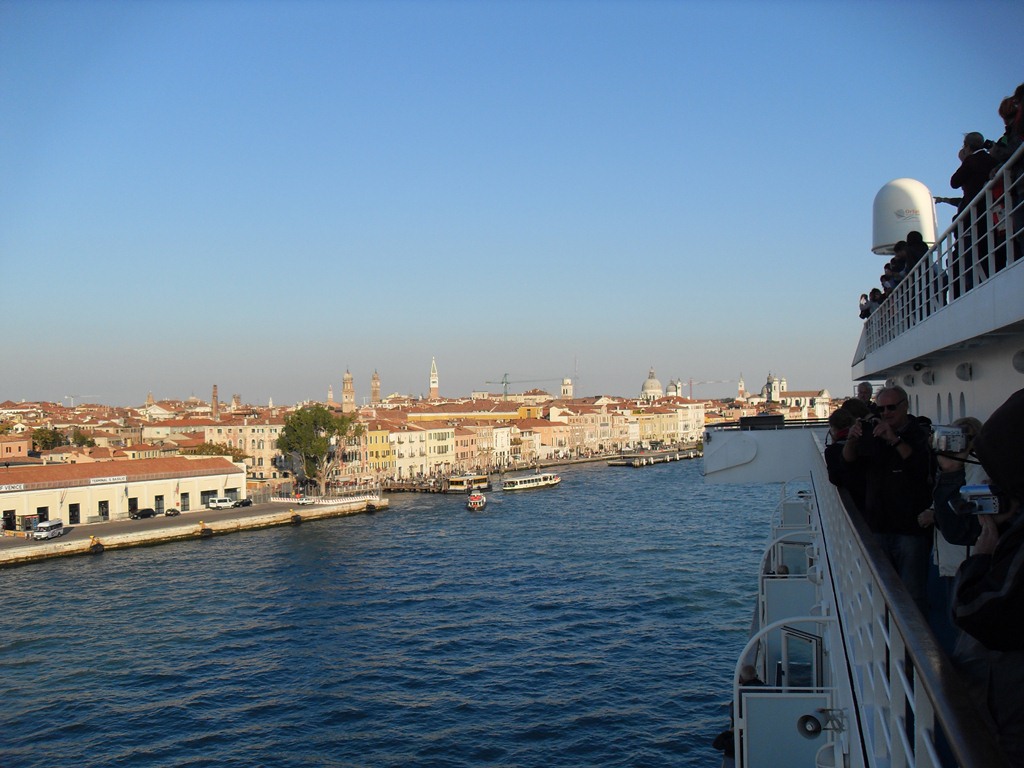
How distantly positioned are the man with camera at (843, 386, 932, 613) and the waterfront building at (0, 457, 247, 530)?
26480mm

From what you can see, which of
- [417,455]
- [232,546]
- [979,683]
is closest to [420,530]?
[232,546]

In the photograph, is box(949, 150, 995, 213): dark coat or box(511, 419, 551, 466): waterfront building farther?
box(511, 419, 551, 466): waterfront building

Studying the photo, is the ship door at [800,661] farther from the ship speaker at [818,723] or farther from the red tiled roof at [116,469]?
the red tiled roof at [116,469]

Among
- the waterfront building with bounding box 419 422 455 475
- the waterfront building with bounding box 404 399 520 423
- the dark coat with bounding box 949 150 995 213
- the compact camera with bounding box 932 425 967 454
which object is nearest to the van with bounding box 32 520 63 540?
the waterfront building with bounding box 419 422 455 475

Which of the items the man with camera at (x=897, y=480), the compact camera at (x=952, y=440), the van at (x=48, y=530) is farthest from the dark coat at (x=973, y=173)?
the van at (x=48, y=530)

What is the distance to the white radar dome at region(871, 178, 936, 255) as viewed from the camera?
10352 mm

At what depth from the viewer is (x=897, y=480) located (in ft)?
7.34

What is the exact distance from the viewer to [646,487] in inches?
1462

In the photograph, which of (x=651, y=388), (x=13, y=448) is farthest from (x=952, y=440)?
(x=651, y=388)

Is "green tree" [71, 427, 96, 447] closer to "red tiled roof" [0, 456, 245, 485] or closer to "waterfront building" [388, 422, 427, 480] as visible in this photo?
"waterfront building" [388, 422, 427, 480]

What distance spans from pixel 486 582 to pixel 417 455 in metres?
29.4

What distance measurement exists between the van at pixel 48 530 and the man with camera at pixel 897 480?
80.5 ft

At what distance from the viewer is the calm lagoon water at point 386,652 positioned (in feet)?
29.8

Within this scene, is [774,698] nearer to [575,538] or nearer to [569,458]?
[575,538]
